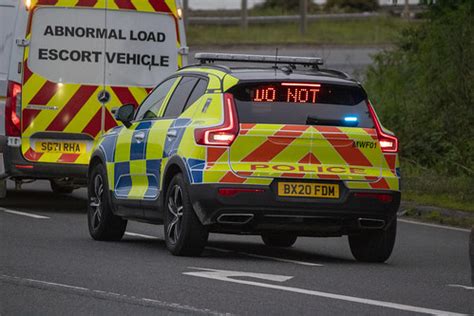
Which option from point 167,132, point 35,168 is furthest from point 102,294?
point 35,168

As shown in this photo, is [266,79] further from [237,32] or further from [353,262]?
[237,32]

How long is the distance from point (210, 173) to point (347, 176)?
1.10 m

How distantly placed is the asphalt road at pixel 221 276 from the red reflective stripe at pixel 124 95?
7.40ft

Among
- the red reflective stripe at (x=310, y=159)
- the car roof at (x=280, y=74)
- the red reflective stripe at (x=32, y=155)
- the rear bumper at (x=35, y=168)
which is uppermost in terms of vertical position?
the car roof at (x=280, y=74)

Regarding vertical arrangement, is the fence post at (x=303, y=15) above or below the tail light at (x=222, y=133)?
below

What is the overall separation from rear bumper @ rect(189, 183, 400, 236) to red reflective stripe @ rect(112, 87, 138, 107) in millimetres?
5608

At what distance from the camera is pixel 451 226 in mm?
18078

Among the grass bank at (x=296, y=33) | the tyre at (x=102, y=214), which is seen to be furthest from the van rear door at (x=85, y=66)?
the grass bank at (x=296, y=33)

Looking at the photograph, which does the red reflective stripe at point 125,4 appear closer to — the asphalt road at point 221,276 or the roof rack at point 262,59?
the asphalt road at point 221,276

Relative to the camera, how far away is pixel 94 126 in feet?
61.7

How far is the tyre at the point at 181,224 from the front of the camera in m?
13.4

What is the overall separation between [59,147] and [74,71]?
2.83ft

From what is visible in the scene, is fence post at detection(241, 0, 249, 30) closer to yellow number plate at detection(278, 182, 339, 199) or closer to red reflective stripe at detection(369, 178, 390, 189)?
red reflective stripe at detection(369, 178, 390, 189)

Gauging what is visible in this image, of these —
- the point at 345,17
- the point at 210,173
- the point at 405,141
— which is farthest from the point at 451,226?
the point at 345,17
